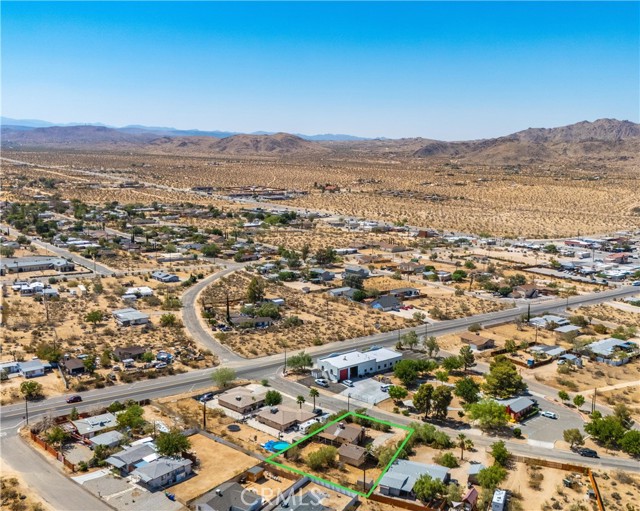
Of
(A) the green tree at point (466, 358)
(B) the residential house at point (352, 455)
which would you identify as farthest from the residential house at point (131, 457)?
(A) the green tree at point (466, 358)

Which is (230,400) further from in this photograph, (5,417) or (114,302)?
(114,302)

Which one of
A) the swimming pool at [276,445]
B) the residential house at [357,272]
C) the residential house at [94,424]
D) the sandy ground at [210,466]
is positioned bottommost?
the sandy ground at [210,466]

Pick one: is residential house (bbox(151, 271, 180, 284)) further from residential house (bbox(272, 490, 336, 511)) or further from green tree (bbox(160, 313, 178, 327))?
residential house (bbox(272, 490, 336, 511))

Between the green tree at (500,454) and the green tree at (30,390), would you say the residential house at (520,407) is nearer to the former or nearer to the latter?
the green tree at (500,454)

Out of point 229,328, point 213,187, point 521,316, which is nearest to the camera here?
point 229,328

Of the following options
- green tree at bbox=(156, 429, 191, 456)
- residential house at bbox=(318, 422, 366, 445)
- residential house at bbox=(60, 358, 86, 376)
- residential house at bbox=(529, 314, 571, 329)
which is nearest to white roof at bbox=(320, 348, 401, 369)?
residential house at bbox=(318, 422, 366, 445)

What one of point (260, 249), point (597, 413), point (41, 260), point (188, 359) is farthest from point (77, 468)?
point (260, 249)

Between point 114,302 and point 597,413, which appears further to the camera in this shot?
point 114,302

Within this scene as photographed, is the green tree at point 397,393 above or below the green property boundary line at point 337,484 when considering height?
above
